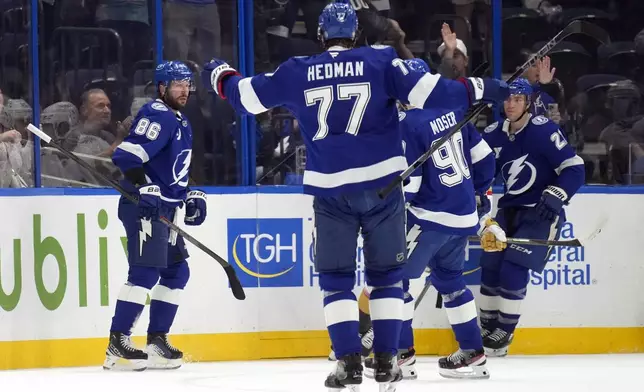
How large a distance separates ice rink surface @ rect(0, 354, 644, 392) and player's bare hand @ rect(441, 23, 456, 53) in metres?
1.65

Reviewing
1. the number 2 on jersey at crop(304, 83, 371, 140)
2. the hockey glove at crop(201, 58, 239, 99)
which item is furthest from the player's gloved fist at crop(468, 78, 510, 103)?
the hockey glove at crop(201, 58, 239, 99)

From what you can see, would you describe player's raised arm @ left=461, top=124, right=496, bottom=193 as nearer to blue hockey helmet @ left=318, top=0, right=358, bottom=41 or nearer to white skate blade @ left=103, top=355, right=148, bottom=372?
blue hockey helmet @ left=318, top=0, right=358, bottom=41

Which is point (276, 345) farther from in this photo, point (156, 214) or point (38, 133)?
point (38, 133)

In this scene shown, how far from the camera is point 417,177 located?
5426 millimetres

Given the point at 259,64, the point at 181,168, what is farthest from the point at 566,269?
the point at 181,168

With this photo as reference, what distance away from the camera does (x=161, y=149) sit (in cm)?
577

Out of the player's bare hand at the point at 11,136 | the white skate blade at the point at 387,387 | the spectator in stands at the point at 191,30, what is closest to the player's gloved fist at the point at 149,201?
the player's bare hand at the point at 11,136

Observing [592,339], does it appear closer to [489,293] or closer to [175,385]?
[489,293]

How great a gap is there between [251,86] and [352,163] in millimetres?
476

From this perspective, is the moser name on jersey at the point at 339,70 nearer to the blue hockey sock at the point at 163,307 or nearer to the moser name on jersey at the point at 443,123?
the moser name on jersey at the point at 443,123

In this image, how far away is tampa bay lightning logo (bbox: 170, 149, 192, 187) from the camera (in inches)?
228

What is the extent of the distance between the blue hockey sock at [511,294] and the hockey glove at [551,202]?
30 cm

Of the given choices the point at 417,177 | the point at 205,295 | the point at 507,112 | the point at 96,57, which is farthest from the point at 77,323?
the point at 507,112

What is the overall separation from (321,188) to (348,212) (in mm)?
130
